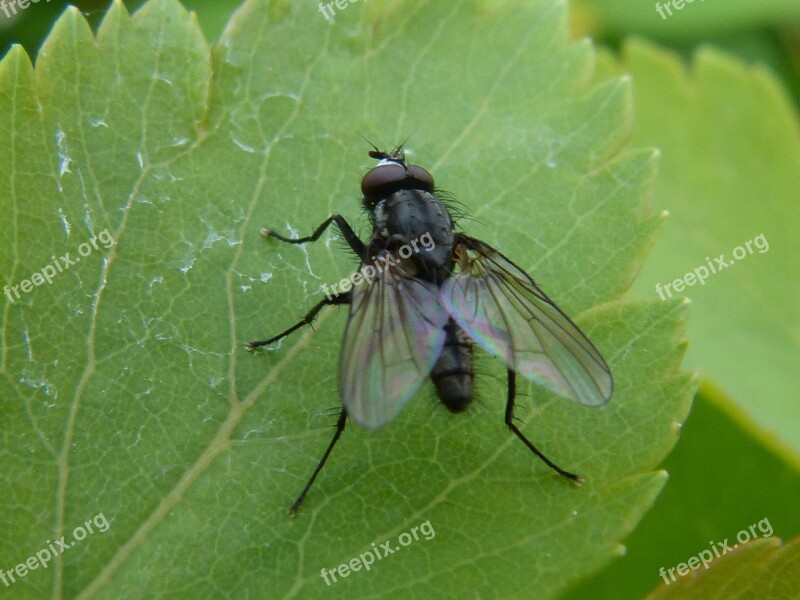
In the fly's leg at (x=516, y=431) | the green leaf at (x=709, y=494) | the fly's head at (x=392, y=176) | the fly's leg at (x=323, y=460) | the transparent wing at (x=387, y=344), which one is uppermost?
the fly's head at (x=392, y=176)

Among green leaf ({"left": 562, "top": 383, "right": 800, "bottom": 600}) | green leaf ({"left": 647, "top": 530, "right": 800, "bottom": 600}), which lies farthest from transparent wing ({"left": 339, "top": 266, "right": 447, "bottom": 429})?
green leaf ({"left": 562, "top": 383, "right": 800, "bottom": 600})

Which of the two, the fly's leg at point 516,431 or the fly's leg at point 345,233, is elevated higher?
the fly's leg at point 345,233

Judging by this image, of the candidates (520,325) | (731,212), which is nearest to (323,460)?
(520,325)

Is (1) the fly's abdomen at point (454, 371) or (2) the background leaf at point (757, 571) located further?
(1) the fly's abdomen at point (454, 371)

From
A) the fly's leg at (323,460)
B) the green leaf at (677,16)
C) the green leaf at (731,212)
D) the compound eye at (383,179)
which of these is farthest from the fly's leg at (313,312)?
the green leaf at (677,16)

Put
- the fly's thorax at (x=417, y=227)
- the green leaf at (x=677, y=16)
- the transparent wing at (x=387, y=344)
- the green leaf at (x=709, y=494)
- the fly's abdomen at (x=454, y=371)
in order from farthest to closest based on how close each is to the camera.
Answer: the green leaf at (x=677, y=16) < the green leaf at (x=709, y=494) < the fly's thorax at (x=417, y=227) < the fly's abdomen at (x=454, y=371) < the transparent wing at (x=387, y=344)

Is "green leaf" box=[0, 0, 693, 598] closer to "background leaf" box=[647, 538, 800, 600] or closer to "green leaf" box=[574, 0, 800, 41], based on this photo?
"background leaf" box=[647, 538, 800, 600]

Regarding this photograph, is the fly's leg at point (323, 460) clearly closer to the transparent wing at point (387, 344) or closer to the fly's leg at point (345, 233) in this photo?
the transparent wing at point (387, 344)
